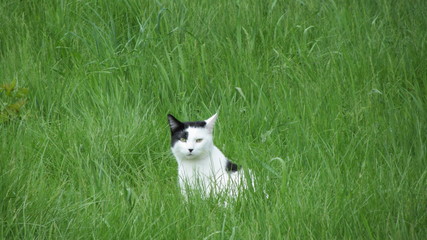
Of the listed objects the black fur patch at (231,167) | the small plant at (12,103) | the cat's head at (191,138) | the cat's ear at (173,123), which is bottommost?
the black fur patch at (231,167)

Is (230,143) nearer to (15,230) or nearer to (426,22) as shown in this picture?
(15,230)

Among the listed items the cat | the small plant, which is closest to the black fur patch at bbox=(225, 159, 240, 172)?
the cat

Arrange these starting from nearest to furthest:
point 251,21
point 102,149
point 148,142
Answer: point 102,149 → point 148,142 → point 251,21

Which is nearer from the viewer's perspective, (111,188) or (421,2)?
(111,188)

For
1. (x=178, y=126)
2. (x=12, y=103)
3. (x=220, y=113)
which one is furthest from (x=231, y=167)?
(x=12, y=103)

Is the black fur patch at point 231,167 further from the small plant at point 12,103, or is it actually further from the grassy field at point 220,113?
the small plant at point 12,103

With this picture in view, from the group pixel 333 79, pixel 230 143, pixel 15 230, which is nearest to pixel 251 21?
pixel 333 79

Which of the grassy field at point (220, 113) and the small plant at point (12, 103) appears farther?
the small plant at point (12, 103)

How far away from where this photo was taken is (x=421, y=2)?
548cm

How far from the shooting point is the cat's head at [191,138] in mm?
3656

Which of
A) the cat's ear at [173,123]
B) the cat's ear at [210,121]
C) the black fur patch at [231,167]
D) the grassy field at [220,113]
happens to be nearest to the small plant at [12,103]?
the grassy field at [220,113]

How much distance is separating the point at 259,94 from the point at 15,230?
2.04 m

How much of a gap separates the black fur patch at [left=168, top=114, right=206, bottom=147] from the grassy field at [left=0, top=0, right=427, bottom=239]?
0.18m

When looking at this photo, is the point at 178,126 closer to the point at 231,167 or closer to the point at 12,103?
the point at 231,167
